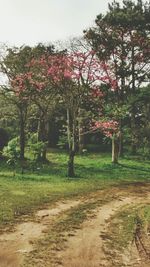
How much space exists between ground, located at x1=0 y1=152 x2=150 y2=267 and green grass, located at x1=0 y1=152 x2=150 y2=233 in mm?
60

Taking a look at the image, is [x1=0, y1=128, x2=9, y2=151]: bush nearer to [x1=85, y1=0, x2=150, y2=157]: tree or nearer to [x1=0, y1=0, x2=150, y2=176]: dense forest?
[x1=0, y1=0, x2=150, y2=176]: dense forest

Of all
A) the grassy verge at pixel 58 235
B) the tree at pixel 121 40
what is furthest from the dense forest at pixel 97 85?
the grassy verge at pixel 58 235

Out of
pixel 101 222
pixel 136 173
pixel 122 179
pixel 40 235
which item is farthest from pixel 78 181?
pixel 40 235

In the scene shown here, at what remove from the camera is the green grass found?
19.1 metres

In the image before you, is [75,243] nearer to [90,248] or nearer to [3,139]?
[90,248]

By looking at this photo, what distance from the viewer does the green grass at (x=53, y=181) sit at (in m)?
19.1

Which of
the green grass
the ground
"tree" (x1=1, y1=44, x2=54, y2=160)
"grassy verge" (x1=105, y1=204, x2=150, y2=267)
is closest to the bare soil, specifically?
the ground

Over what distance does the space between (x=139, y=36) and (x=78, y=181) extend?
1901cm

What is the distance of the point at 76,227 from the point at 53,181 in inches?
470

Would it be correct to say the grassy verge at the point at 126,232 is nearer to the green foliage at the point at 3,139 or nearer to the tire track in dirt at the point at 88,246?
the tire track in dirt at the point at 88,246

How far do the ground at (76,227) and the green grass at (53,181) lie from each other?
0.20ft

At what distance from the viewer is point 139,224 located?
1661 cm

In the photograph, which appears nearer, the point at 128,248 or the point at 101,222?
the point at 128,248

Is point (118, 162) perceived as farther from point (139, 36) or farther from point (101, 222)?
point (101, 222)
